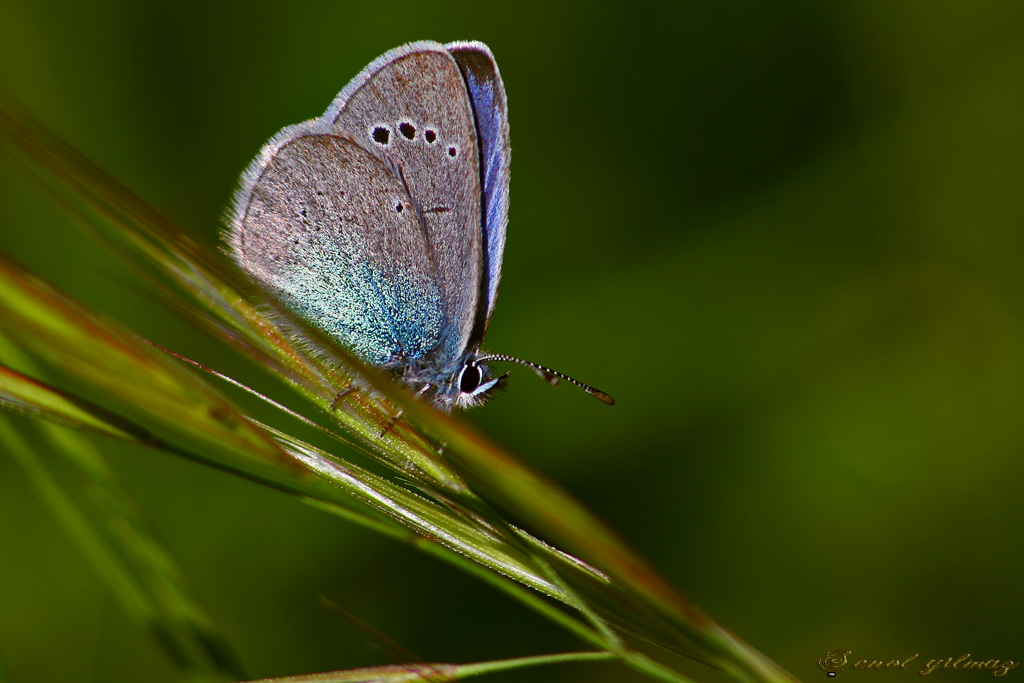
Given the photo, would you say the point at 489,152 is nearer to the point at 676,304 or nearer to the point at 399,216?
the point at 399,216

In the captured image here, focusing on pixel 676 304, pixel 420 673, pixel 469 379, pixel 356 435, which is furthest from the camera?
pixel 676 304

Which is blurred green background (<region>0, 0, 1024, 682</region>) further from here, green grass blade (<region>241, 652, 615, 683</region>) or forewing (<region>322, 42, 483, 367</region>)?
green grass blade (<region>241, 652, 615, 683</region>)

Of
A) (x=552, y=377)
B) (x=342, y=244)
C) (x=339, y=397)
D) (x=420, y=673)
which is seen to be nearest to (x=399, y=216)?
(x=342, y=244)

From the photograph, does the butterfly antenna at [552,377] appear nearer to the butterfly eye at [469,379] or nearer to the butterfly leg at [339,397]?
the butterfly eye at [469,379]

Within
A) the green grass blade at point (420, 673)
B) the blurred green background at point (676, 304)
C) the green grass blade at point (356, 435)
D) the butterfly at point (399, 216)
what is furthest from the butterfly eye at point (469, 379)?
the green grass blade at point (420, 673)

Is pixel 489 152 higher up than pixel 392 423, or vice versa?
pixel 489 152

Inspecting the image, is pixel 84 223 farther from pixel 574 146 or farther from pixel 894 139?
pixel 894 139

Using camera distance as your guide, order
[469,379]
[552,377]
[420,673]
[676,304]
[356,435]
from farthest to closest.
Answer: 1. [676,304]
2. [469,379]
3. [552,377]
4. [356,435]
5. [420,673]
